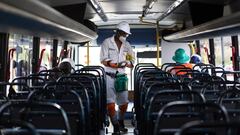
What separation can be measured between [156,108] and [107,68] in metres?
3.63

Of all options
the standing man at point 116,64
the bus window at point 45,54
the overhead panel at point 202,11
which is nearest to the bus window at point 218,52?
the overhead panel at point 202,11

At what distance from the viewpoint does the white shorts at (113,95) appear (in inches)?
282

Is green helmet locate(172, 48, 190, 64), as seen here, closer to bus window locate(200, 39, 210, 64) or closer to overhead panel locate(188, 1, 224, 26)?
overhead panel locate(188, 1, 224, 26)

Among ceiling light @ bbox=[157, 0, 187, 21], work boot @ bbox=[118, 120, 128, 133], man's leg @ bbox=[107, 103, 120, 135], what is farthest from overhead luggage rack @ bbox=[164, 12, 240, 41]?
work boot @ bbox=[118, 120, 128, 133]

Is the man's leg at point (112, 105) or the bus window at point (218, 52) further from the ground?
the bus window at point (218, 52)

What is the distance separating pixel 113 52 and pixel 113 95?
2.88 feet

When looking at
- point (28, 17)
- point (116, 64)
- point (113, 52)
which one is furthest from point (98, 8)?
point (28, 17)

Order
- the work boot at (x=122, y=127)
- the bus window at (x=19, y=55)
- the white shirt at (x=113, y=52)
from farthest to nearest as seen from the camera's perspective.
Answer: the work boot at (x=122, y=127) → the white shirt at (x=113, y=52) → the bus window at (x=19, y=55)

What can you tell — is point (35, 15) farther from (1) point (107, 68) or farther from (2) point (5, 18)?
(1) point (107, 68)

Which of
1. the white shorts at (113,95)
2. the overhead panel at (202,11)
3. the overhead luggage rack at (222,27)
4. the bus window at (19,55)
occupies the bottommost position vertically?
the white shorts at (113,95)

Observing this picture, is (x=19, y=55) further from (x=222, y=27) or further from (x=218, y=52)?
(x=218, y=52)

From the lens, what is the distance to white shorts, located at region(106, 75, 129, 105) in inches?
282

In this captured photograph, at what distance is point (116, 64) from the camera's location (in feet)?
23.2

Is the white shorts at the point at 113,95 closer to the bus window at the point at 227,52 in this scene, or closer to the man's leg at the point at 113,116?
the man's leg at the point at 113,116
